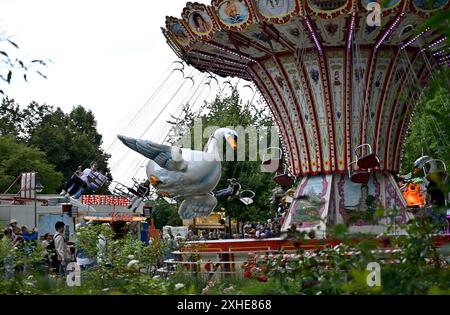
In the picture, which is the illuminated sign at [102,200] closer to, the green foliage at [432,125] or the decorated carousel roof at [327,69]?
the green foliage at [432,125]

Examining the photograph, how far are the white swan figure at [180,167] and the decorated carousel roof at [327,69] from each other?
6.39 feet

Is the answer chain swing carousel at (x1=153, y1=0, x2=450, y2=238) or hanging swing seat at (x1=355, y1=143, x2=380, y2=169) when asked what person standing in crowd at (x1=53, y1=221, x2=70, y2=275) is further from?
hanging swing seat at (x1=355, y1=143, x2=380, y2=169)

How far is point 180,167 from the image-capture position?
1638 cm

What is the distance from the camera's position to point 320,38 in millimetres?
17219

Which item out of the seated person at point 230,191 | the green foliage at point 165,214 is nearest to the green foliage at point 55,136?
the green foliage at point 165,214

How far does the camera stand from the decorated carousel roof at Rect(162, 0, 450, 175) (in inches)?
661

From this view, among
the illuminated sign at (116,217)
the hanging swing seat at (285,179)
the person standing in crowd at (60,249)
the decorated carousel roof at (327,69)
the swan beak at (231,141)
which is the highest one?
the decorated carousel roof at (327,69)

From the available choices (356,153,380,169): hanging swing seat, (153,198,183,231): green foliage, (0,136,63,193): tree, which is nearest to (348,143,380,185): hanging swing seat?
(356,153,380,169): hanging swing seat

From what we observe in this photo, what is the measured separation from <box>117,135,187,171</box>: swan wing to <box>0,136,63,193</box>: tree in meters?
33.8

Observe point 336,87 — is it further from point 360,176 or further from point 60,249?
point 60,249

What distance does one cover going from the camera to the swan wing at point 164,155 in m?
16.3

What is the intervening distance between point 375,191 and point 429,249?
12.4m

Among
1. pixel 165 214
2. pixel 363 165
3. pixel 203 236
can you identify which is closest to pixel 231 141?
pixel 363 165
